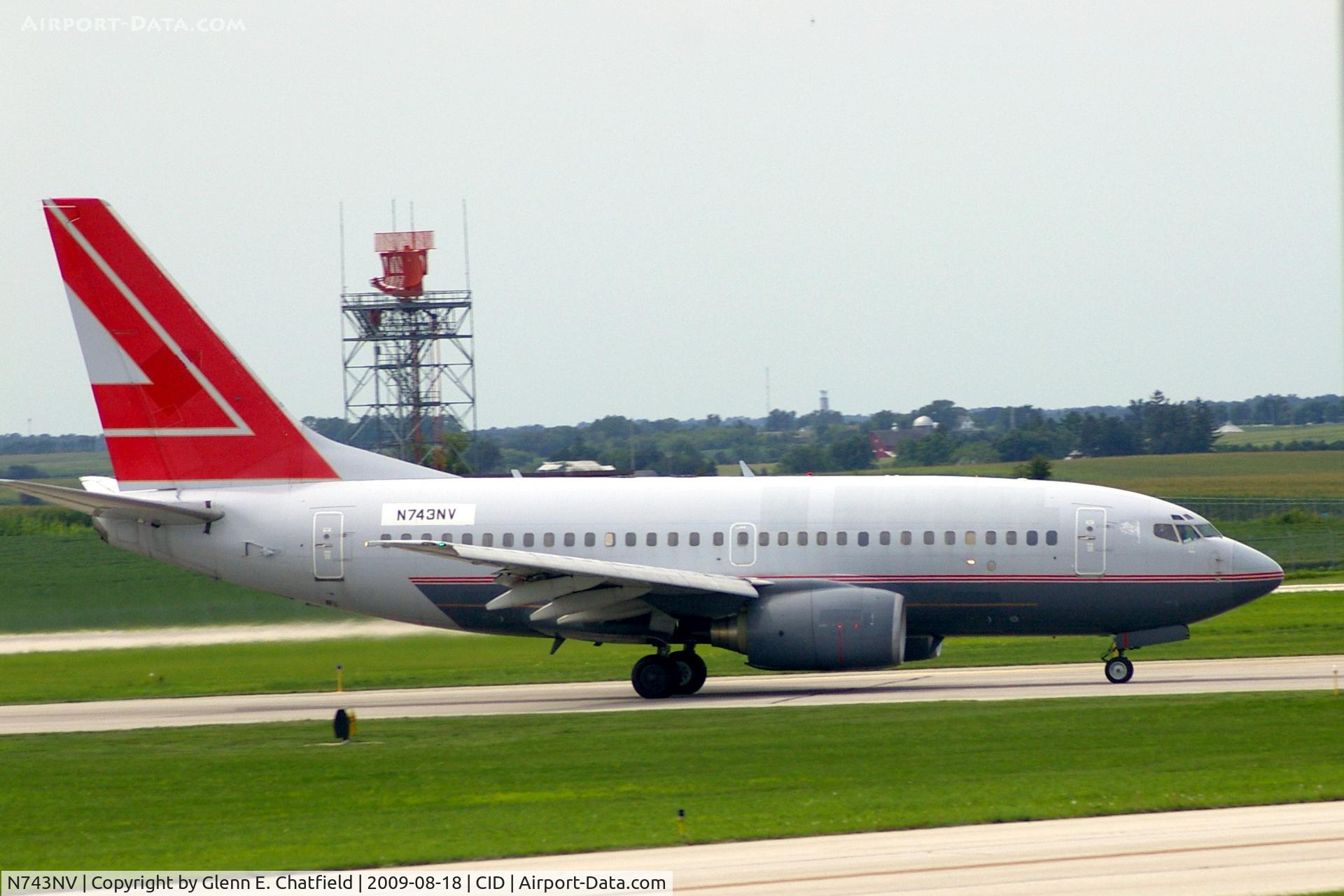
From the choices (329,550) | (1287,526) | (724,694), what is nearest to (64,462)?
(1287,526)

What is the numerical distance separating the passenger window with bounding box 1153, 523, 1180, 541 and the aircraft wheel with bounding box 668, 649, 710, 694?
337 inches

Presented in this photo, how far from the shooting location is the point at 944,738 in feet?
73.7

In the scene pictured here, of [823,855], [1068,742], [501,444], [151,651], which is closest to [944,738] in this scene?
[1068,742]

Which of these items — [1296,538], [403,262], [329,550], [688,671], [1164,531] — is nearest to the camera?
[1164,531]

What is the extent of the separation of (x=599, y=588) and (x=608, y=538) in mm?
1644

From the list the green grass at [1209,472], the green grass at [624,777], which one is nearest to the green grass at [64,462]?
the green grass at [1209,472]

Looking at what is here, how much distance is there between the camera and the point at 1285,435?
140500mm

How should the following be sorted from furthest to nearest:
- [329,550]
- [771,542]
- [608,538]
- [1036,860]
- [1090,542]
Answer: [329,550] → [608,538] → [771,542] → [1090,542] → [1036,860]

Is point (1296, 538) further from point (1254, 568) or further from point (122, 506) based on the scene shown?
point (122, 506)

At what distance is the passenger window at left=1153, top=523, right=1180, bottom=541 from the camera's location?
29.7 metres

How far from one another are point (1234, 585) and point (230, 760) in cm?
1756

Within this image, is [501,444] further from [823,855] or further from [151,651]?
[823,855]

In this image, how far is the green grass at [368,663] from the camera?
33.3 m

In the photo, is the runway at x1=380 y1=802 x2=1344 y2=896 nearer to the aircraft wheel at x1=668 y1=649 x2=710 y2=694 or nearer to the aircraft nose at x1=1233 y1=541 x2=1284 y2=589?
the aircraft nose at x1=1233 y1=541 x2=1284 y2=589
